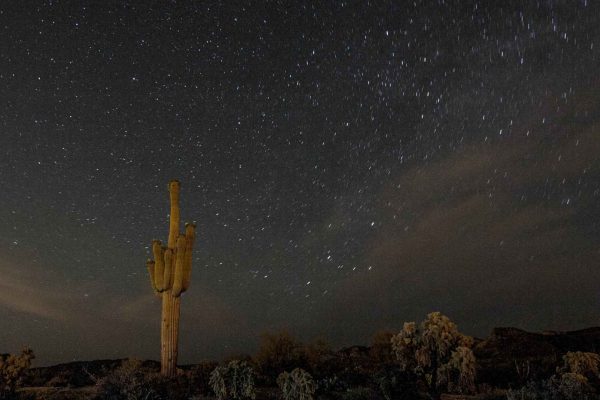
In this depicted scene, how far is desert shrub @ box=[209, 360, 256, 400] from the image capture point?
1495 centimetres

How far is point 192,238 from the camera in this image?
21.7m

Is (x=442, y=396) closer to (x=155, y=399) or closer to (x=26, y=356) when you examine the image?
(x=155, y=399)

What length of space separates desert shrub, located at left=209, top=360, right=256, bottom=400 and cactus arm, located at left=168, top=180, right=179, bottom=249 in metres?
7.41

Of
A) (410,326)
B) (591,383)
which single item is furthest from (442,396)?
(591,383)

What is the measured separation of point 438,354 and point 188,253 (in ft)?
33.8

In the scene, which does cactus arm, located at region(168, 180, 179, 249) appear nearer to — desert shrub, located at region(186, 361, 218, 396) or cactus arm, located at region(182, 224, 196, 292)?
cactus arm, located at region(182, 224, 196, 292)

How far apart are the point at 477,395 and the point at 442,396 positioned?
3.34 feet

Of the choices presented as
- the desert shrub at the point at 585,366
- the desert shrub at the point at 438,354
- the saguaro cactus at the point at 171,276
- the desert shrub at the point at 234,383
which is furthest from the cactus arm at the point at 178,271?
the desert shrub at the point at 585,366

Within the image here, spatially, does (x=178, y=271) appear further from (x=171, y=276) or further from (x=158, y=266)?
(x=158, y=266)

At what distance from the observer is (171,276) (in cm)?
2097

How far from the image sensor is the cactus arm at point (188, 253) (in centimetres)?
2112

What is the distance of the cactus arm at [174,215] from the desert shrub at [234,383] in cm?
741

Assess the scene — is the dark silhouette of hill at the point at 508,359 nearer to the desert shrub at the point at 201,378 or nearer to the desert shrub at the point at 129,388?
the desert shrub at the point at 129,388

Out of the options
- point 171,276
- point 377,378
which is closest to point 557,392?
point 377,378
